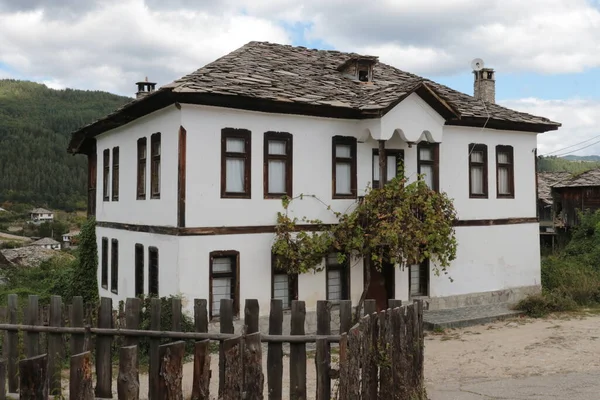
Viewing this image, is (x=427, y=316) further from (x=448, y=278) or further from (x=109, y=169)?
(x=109, y=169)

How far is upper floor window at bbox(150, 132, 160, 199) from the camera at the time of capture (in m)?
14.5

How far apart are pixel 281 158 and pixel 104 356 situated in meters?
8.62

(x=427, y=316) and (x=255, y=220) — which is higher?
(x=255, y=220)

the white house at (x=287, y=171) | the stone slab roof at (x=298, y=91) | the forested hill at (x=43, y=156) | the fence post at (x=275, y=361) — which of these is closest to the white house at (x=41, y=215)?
the forested hill at (x=43, y=156)

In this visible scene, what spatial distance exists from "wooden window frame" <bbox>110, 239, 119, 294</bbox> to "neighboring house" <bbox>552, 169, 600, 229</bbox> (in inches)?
1013

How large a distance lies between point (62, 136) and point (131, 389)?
121 meters

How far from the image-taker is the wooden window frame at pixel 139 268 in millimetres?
15320

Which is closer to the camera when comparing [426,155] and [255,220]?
[255,220]

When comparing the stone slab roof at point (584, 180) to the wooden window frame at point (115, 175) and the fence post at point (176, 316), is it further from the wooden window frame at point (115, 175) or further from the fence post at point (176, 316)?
the fence post at point (176, 316)

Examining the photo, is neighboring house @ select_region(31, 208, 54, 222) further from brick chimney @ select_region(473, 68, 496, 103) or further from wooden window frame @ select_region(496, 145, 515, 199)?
wooden window frame @ select_region(496, 145, 515, 199)

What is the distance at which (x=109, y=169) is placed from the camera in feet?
61.5

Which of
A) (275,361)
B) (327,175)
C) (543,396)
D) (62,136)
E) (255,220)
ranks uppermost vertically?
(62,136)

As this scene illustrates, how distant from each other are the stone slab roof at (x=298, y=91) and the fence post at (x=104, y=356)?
270 inches


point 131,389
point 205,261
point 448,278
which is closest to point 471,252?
point 448,278
